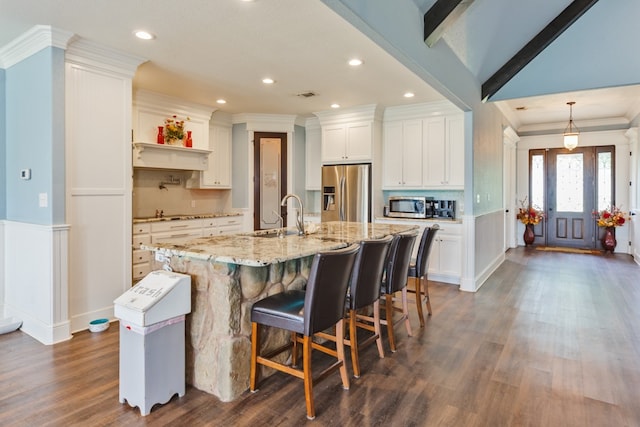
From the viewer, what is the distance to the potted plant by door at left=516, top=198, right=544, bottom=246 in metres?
8.65

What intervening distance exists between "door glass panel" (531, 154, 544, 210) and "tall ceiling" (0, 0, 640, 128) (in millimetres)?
2565

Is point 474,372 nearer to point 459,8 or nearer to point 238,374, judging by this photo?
point 238,374

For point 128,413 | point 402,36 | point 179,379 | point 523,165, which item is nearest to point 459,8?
point 402,36

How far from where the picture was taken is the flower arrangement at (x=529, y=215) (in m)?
8.64

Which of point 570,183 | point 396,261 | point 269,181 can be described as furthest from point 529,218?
point 396,261

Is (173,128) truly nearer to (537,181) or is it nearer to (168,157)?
(168,157)

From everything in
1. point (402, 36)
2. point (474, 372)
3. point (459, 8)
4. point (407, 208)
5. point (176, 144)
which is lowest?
point (474, 372)

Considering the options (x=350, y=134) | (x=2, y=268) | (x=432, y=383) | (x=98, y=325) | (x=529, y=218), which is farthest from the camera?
(x=529, y=218)

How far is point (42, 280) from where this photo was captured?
3.21m

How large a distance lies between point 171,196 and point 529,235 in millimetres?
7721

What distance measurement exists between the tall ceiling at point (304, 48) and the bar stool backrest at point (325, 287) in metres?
1.51

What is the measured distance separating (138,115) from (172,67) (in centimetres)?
121

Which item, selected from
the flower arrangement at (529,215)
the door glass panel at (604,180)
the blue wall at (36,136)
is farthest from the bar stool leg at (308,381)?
the door glass panel at (604,180)

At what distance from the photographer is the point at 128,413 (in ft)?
6.93
